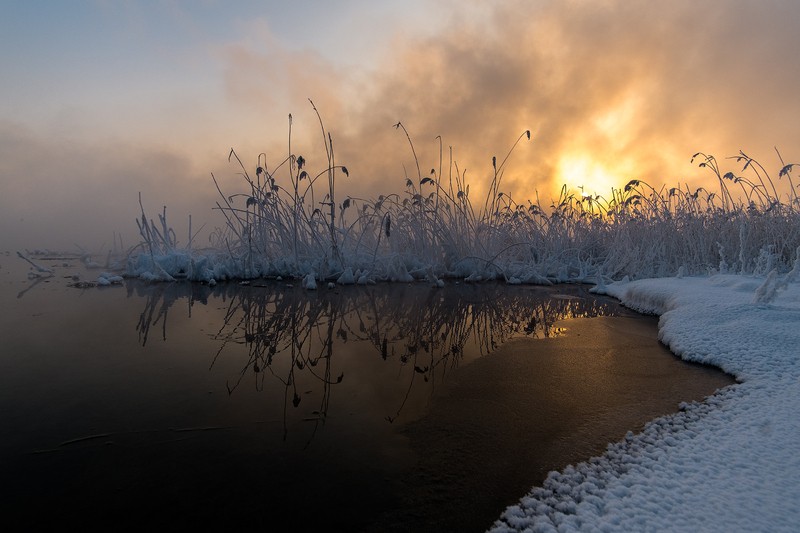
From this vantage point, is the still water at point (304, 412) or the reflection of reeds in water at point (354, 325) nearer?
the still water at point (304, 412)

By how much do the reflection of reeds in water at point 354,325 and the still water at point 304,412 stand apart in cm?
3

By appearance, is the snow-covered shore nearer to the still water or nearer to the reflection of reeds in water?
the still water

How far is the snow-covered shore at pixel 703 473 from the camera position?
1.21 m

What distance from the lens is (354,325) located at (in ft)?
13.3

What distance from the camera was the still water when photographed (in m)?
1.34

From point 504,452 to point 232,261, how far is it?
7.24 m

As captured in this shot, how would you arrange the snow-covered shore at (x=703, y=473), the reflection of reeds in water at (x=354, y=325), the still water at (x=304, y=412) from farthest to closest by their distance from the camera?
the reflection of reeds in water at (x=354, y=325)
the still water at (x=304, y=412)
the snow-covered shore at (x=703, y=473)

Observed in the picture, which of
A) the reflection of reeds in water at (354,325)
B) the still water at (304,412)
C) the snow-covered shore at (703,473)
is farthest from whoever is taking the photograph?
the reflection of reeds in water at (354,325)

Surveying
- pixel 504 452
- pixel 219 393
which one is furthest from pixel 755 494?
pixel 219 393

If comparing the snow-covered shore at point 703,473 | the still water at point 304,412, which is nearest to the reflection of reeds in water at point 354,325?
the still water at point 304,412

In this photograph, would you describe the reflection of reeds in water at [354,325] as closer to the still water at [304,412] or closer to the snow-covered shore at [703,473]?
the still water at [304,412]

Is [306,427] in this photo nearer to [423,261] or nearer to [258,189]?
[258,189]

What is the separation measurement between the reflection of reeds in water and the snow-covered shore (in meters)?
0.92

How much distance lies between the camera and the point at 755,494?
1.29 metres
